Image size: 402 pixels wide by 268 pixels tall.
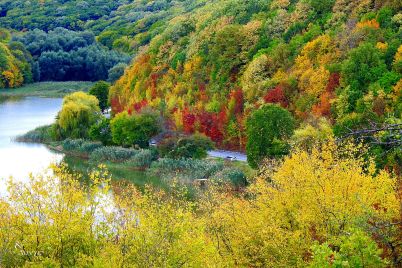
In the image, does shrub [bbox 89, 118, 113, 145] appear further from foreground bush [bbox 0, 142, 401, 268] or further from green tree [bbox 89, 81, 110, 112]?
foreground bush [bbox 0, 142, 401, 268]

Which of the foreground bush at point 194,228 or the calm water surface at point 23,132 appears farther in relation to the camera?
the calm water surface at point 23,132

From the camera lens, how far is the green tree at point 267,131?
141ft

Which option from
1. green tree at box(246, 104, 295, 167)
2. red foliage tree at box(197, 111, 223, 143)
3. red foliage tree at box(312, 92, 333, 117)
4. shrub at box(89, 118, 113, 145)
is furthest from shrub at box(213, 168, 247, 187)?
shrub at box(89, 118, 113, 145)

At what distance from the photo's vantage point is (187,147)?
50750mm

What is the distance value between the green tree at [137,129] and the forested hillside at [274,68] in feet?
12.5

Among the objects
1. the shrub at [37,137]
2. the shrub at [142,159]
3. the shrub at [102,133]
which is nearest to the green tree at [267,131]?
the shrub at [142,159]

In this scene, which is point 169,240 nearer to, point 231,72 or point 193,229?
point 193,229

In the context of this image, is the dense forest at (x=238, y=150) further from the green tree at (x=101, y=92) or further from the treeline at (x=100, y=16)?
the treeline at (x=100, y=16)

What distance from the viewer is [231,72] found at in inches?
2450

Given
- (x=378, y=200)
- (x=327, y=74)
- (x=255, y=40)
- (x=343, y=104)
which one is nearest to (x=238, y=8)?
(x=255, y=40)

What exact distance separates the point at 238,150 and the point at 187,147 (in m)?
5.86

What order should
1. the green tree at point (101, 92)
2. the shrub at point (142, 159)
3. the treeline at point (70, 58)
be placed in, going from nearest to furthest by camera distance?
the shrub at point (142, 159), the green tree at point (101, 92), the treeline at point (70, 58)

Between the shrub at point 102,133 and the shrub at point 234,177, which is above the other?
the shrub at point 234,177

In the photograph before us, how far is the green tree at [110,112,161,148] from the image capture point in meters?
54.5
